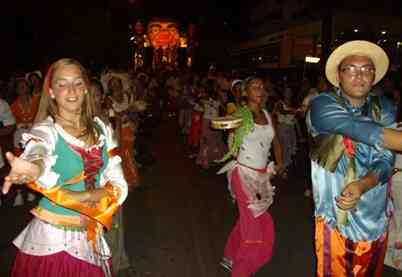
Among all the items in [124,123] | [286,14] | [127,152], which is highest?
[286,14]

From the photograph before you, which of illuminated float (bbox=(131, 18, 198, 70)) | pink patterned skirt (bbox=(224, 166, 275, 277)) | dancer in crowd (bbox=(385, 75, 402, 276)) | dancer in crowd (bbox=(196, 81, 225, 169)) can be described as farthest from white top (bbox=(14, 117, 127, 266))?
illuminated float (bbox=(131, 18, 198, 70))

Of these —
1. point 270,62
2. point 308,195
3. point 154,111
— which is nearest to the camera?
point 308,195

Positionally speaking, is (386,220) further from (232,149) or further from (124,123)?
(124,123)

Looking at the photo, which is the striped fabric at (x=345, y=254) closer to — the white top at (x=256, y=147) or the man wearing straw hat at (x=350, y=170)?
the man wearing straw hat at (x=350, y=170)

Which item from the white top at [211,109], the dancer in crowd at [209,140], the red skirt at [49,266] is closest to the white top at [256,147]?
the red skirt at [49,266]

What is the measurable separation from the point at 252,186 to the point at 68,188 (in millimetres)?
2315

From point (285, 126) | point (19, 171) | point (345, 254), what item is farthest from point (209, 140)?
point (19, 171)

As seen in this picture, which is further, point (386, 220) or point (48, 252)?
point (386, 220)

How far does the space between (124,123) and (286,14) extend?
22.8 meters

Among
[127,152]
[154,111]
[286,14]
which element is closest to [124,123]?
[127,152]

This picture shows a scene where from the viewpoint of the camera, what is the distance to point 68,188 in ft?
8.66

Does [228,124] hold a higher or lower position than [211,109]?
higher

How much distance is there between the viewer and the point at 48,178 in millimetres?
2432

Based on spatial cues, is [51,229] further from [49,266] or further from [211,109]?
[211,109]
